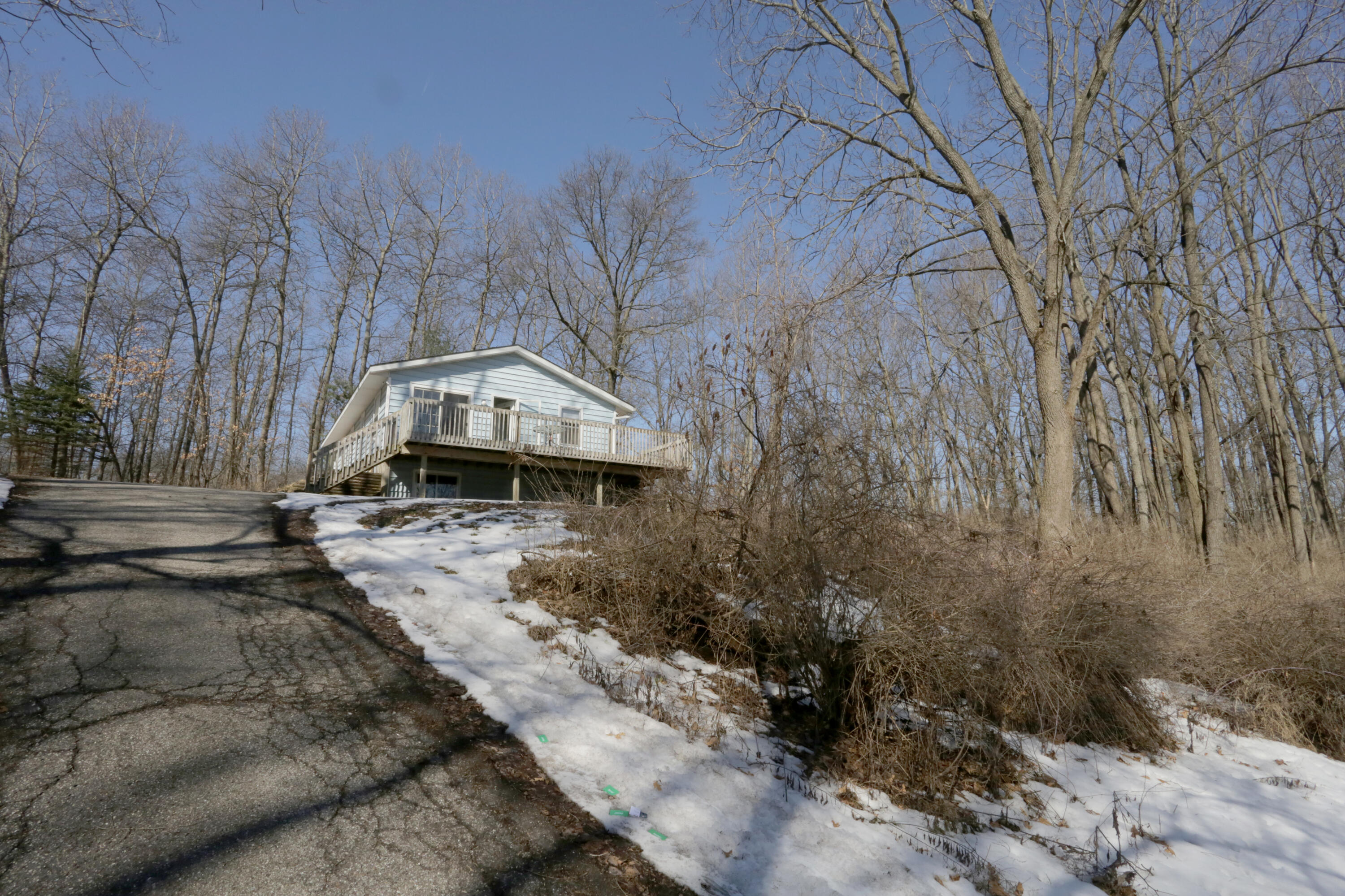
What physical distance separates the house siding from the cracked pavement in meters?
12.8

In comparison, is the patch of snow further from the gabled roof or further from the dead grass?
the gabled roof

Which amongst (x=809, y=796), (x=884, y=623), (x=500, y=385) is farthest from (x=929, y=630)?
(x=500, y=385)

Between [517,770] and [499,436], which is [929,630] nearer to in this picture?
[517,770]

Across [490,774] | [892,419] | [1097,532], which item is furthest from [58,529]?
[1097,532]

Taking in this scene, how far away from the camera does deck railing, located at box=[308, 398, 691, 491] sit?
14859 mm

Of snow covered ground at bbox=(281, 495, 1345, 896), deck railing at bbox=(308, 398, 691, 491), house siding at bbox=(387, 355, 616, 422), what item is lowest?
snow covered ground at bbox=(281, 495, 1345, 896)

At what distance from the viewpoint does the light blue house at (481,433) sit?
15.2 m

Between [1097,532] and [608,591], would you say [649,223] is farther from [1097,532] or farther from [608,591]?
[608,591]

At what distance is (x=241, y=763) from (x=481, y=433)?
13.0 metres

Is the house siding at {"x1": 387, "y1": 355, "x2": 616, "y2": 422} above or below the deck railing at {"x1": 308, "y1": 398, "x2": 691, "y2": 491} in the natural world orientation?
above

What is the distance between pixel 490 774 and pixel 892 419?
18.1ft

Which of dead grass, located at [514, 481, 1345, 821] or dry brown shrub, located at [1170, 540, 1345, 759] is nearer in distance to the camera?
dead grass, located at [514, 481, 1345, 821]

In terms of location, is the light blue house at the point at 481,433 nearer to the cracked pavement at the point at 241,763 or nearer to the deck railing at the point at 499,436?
the deck railing at the point at 499,436

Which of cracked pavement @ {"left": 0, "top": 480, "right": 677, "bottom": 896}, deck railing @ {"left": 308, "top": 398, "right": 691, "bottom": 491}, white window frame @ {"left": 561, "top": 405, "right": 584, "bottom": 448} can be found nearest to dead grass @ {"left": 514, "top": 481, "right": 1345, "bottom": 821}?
cracked pavement @ {"left": 0, "top": 480, "right": 677, "bottom": 896}
